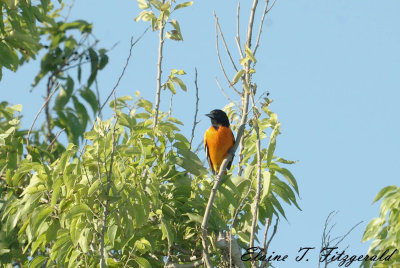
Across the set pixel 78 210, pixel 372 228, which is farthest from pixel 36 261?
pixel 372 228

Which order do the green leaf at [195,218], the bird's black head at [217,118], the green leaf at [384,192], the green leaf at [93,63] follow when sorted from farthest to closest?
1. the bird's black head at [217,118]
2. the green leaf at [93,63]
3. the green leaf at [384,192]
4. the green leaf at [195,218]

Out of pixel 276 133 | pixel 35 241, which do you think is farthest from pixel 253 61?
pixel 35 241

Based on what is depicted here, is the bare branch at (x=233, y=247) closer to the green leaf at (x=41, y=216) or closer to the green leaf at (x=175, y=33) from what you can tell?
the green leaf at (x=41, y=216)

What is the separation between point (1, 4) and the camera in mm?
5832

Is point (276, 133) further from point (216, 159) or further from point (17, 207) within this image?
point (216, 159)

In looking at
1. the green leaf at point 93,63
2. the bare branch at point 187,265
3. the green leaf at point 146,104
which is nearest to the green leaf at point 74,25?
the green leaf at point 93,63

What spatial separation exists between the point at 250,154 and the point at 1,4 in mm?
2424

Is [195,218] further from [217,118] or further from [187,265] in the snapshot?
[217,118]

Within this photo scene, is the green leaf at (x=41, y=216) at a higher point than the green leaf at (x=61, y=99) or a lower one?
lower

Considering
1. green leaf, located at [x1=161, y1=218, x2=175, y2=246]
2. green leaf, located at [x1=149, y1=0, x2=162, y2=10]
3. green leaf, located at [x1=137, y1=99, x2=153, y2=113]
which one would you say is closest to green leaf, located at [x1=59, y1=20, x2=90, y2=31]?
green leaf, located at [x1=149, y1=0, x2=162, y2=10]

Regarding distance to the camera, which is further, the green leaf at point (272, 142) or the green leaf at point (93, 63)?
the green leaf at point (93, 63)

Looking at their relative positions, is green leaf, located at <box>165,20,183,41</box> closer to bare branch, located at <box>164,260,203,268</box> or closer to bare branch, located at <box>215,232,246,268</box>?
bare branch, located at <box>215,232,246,268</box>

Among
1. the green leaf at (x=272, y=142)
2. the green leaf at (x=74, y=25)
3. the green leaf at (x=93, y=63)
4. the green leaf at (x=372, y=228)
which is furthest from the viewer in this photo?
the green leaf at (x=74, y=25)

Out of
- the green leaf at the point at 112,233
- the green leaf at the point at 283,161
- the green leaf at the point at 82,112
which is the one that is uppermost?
the green leaf at the point at 82,112
